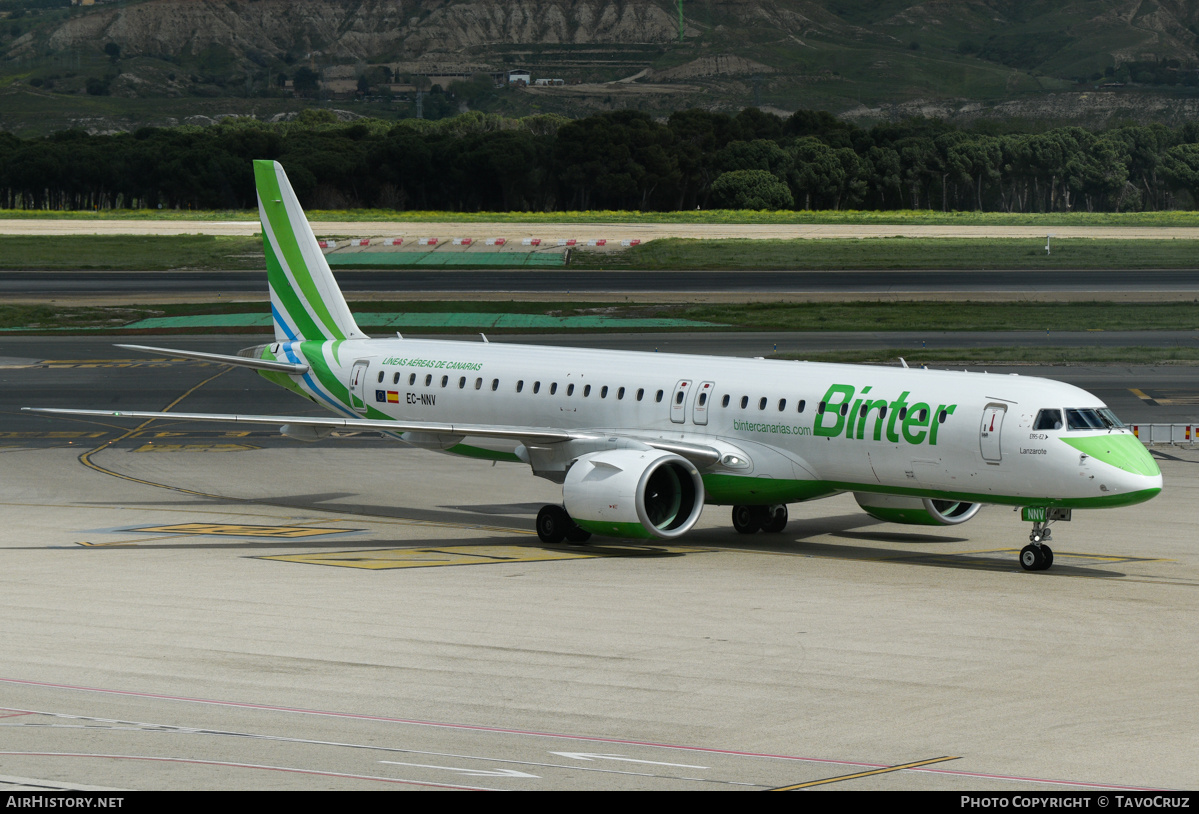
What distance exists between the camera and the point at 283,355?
41.2 m

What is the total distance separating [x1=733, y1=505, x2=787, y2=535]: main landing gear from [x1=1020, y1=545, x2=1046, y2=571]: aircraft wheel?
23.0 ft

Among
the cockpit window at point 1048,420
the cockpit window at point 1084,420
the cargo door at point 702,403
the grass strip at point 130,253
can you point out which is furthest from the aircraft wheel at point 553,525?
the grass strip at point 130,253

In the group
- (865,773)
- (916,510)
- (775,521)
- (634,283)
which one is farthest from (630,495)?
(634,283)

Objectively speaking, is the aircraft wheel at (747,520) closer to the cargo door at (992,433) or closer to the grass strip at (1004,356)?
the cargo door at (992,433)

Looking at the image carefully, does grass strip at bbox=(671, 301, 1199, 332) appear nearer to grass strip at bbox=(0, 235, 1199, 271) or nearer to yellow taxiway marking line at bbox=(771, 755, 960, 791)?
grass strip at bbox=(0, 235, 1199, 271)

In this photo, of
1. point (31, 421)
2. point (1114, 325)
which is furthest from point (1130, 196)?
point (31, 421)

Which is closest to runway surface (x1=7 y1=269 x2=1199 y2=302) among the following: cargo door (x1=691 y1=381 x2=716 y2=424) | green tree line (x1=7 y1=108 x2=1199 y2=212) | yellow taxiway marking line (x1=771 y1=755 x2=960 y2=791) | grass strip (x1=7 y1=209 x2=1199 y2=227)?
grass strip (x1=7 y1=209 x2=1199 y2=227)

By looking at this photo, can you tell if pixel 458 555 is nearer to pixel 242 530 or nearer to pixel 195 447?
pixel 242 530

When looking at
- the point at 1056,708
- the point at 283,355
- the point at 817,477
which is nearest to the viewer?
the point at 1056,708

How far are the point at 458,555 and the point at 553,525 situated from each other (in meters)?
2.89

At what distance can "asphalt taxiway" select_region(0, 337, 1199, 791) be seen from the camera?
1541 centimetres

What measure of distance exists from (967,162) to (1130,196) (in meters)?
28.3

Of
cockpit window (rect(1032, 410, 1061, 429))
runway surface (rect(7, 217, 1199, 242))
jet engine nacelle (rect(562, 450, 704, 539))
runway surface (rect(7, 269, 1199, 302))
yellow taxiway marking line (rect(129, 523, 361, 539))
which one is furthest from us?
runway surface (rect(7, 217, 1199, 242))
